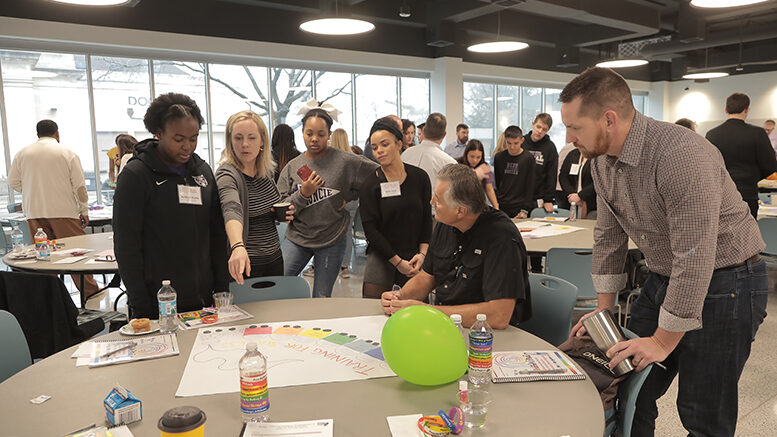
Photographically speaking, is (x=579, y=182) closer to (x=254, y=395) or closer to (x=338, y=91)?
(x=254, y=395)

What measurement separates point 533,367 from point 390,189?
1.71 meters

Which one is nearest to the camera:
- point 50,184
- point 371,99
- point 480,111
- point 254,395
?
point 254,395

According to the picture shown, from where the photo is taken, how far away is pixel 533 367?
1.58 meters

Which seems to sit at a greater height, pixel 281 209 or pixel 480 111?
pixel 480 111

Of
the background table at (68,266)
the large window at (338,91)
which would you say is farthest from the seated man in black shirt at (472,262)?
the large window at (338,91)

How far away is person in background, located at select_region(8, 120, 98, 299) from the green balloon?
4716mm

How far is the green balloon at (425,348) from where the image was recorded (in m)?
1.44

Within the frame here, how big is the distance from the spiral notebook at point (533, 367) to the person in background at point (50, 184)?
15.9 ft

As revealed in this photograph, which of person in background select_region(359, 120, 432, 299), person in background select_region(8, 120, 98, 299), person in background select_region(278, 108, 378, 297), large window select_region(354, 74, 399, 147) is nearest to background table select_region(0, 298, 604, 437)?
person in background select_region(359, 120, 432, 299)

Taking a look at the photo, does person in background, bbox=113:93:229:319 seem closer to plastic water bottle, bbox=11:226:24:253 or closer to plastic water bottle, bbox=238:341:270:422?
plastic water bottle, bbox=238:341:270:422

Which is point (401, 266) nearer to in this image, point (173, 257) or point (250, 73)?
point (173, 257)

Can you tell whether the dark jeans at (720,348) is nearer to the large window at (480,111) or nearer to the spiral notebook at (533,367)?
the spiral notebook at (533,367)

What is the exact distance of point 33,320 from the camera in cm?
267

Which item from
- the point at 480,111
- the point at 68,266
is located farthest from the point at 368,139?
the point at 480,111
